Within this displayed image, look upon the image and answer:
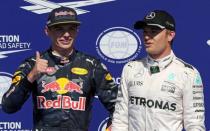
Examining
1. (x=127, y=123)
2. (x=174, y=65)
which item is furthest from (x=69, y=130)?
(x=174, y=65)

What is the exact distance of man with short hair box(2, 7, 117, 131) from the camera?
2.71 metres

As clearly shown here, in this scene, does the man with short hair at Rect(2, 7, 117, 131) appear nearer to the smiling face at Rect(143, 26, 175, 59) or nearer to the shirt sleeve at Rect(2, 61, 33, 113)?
the shirt sleeve at Rect(2, 61, 33, 113)

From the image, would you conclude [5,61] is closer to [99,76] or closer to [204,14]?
[99,76]

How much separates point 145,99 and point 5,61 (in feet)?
4.80

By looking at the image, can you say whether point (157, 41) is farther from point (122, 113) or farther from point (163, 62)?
point (122, 113)

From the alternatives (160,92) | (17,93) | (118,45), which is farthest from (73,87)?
(118,45)

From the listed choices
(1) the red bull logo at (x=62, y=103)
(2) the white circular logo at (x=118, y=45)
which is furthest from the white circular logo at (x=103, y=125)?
(1) the red bull logo at (x=62, y=103)

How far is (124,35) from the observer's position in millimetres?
3746

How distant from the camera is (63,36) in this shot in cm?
271

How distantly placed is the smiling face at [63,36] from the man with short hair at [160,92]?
323 millimetres

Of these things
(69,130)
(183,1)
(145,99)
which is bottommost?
(69,130)

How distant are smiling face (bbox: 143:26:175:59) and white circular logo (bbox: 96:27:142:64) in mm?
1103

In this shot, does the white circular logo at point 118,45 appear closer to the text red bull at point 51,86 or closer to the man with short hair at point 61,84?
the man with short hair at point 61,84

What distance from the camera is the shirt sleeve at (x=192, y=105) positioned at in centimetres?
254
